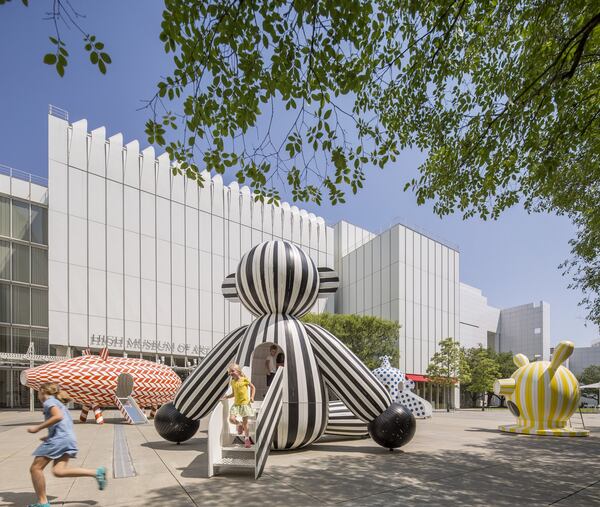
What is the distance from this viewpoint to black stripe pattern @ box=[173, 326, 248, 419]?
8969mm

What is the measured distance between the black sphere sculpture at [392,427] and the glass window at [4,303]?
89.2 ft

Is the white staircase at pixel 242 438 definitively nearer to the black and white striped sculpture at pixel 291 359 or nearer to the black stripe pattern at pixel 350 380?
the black and white striped sculpture at pixel 291 359

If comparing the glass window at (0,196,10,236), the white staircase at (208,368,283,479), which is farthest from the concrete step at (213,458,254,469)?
the glass window at (0,196,10,236)

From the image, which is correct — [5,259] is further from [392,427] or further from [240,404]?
[392,427]

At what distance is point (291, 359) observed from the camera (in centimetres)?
846

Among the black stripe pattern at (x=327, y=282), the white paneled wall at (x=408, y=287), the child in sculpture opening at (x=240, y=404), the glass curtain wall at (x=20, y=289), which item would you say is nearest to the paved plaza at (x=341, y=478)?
the child in sculpture opening at (x=240, y=404)

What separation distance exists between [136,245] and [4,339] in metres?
9.72

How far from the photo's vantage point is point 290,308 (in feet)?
30.8

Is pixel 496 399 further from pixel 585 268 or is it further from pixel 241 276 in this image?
pixel 241 276

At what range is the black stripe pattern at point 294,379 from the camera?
8188mm

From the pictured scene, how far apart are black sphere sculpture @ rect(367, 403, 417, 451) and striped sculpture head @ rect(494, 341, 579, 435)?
6.58 metres

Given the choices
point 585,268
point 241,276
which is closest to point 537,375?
point 585,268

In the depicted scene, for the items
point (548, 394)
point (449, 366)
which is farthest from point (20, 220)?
point (449, 366)

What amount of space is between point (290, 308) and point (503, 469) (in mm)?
4749
